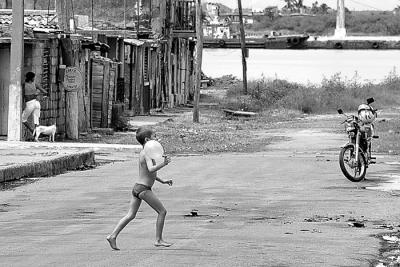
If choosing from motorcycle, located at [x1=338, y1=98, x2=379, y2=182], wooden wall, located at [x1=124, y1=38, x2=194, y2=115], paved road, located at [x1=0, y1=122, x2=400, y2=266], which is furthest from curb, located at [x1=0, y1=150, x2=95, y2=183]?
wooden wall, located at [x1=124, y1=38, x2=194, y2=115]

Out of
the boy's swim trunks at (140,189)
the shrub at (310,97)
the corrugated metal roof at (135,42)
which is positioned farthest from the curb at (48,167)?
the shrub at (310,97)

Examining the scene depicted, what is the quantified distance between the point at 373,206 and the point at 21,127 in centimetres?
1269

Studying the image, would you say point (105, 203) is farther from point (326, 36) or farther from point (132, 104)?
point (326, 36)

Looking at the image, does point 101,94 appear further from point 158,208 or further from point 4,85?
point 158,208

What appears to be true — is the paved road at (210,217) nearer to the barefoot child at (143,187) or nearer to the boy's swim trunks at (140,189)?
the barefoot child at (143,187)

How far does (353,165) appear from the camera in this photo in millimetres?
18922

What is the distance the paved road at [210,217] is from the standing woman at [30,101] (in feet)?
15.0

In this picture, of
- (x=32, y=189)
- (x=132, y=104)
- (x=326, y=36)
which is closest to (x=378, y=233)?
(x=32, y=189)

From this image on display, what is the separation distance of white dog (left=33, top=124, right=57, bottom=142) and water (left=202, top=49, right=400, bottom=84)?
66.9m

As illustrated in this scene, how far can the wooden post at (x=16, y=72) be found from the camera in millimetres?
25422

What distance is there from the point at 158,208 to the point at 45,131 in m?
16.1

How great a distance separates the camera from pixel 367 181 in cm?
1920

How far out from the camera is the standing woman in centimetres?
2612

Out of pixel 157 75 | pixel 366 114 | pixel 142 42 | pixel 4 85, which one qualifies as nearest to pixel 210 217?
pixel 366 114
